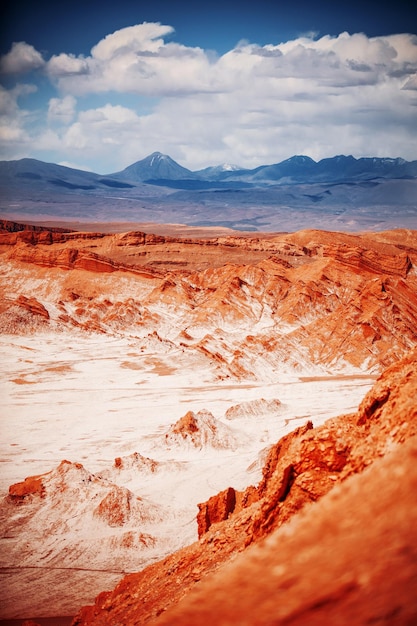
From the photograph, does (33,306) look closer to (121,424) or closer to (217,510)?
(121,424)

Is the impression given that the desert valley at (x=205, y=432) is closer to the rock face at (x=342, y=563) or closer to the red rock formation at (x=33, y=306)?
the rock face at (x=342, y=563)

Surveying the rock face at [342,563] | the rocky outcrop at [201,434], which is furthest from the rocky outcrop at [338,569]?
the rocky outcrop at [201,434]

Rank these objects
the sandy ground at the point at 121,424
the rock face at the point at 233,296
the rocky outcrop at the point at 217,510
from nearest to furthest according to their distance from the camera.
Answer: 1. the rocky outcrop at the point at 217,510
2. the sandy ground at the point at 121,424
3. the rock face at the point at 233,296

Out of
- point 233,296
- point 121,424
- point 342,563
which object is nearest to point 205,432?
point 121,424

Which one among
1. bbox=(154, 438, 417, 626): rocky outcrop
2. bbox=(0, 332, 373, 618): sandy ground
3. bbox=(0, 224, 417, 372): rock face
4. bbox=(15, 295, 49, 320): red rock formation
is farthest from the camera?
bbox=(15, 295, 49, 320): red rock formation

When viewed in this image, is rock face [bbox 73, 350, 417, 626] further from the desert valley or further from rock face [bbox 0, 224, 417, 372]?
rock face [bbox 0, 224, 417, 372]

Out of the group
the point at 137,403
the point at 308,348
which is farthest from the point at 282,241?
the point at 137,403

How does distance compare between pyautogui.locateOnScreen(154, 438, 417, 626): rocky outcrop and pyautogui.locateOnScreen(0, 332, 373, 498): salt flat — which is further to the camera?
pyautogui.locateOnScreen(0, 332, 373, 498): salt flat

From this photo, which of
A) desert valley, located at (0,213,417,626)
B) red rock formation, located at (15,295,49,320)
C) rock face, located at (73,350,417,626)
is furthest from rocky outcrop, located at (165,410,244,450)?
red rock formation, located at (15,295,49,320)
